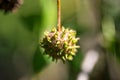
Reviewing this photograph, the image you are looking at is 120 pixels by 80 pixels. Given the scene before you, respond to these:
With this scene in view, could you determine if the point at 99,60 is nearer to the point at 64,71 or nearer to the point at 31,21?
the point at 64,71

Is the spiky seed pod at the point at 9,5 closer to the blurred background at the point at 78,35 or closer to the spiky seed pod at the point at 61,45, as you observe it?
the spiky seed pod at the point at 61,45

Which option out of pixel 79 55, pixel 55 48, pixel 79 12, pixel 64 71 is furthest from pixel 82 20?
pixel 55 48

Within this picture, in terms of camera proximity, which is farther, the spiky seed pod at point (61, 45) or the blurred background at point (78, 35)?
the blurred background at point (78, 35)

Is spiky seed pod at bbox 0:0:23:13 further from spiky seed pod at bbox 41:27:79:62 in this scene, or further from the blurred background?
the blurred background

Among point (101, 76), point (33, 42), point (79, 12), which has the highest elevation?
point (79, 12)

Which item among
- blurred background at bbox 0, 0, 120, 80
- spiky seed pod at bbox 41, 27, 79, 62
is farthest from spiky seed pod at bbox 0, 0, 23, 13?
Answer: blurred background at bbox 0, 0, 120, 80

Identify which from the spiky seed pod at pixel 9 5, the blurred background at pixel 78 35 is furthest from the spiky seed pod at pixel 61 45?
the blurred background at pixel 78 35
